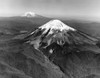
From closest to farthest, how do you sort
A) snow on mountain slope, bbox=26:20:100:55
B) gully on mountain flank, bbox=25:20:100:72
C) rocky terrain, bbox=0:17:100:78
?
rocky terrain, bbox=0:17:100:78, gully on mountain flank, bbox=25:20:100:72, snow on mountain slope, bbox=26:20:100:55

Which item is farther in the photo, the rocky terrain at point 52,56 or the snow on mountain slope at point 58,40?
the snow on mountain slope at point 58,40

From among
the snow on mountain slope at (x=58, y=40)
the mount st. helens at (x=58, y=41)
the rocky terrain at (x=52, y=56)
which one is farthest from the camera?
the snow on mountain slope at (x=58, y=40)

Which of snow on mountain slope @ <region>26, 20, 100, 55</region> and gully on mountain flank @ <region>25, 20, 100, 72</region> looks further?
snow on mountain slope @ <region>26, 20, 100, 55</region>

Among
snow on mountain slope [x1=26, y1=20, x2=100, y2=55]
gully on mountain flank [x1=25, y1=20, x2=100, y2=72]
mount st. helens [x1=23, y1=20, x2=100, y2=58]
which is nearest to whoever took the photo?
gully on mountain flank [x1=25, y1=20, x2=100, y2=72]

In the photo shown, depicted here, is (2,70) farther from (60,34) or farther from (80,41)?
(80,41)

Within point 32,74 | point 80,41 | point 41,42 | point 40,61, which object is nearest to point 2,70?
point 32,74

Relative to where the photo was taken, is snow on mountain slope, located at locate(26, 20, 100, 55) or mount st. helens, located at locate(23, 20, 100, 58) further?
snow on mountain slope, located at locate(26, 20, 100, 55)

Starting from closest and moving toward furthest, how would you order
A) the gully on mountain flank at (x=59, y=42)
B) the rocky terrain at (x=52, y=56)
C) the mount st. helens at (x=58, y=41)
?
the rocky terrain at (x=52, y=56)
the gully on mountain flank at (x=59, y=42)
the mount st. helens at (x=58, y=41)

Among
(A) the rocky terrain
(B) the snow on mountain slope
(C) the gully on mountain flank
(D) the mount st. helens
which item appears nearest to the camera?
(A) the rocky terrain

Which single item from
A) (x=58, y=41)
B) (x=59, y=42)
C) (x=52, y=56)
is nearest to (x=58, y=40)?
(x=58, y=41)
